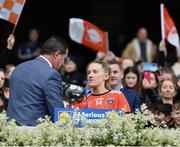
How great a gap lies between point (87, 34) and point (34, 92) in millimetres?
5166

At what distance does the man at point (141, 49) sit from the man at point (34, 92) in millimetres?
7835

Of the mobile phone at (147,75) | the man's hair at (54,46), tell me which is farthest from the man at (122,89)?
the man's hair at (54,46)

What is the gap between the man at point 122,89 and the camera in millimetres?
9867

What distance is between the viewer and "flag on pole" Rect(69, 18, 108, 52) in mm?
13172

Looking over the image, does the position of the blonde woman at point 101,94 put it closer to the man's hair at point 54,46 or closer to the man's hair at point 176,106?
the man's hair at point 54,46

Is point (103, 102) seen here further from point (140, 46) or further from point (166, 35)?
point (140, 46)

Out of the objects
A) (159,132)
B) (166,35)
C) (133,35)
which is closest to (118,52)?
(133,35)

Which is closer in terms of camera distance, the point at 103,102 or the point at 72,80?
the point at 103,102

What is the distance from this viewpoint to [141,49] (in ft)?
53.7

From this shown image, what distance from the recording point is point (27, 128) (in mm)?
7426

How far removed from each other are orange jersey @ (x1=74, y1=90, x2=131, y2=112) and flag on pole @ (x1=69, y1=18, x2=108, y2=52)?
13.9 ft

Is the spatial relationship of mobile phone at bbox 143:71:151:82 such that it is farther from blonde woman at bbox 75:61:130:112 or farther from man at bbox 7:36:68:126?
man at bbox 7:36:68:126

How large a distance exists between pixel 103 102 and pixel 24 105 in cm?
97

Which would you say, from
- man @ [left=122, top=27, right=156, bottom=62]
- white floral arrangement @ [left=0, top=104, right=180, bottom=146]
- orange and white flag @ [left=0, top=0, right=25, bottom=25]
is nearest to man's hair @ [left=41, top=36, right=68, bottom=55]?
white floral arrangement @ [left=0, top=104, right=180, bottom=146]
